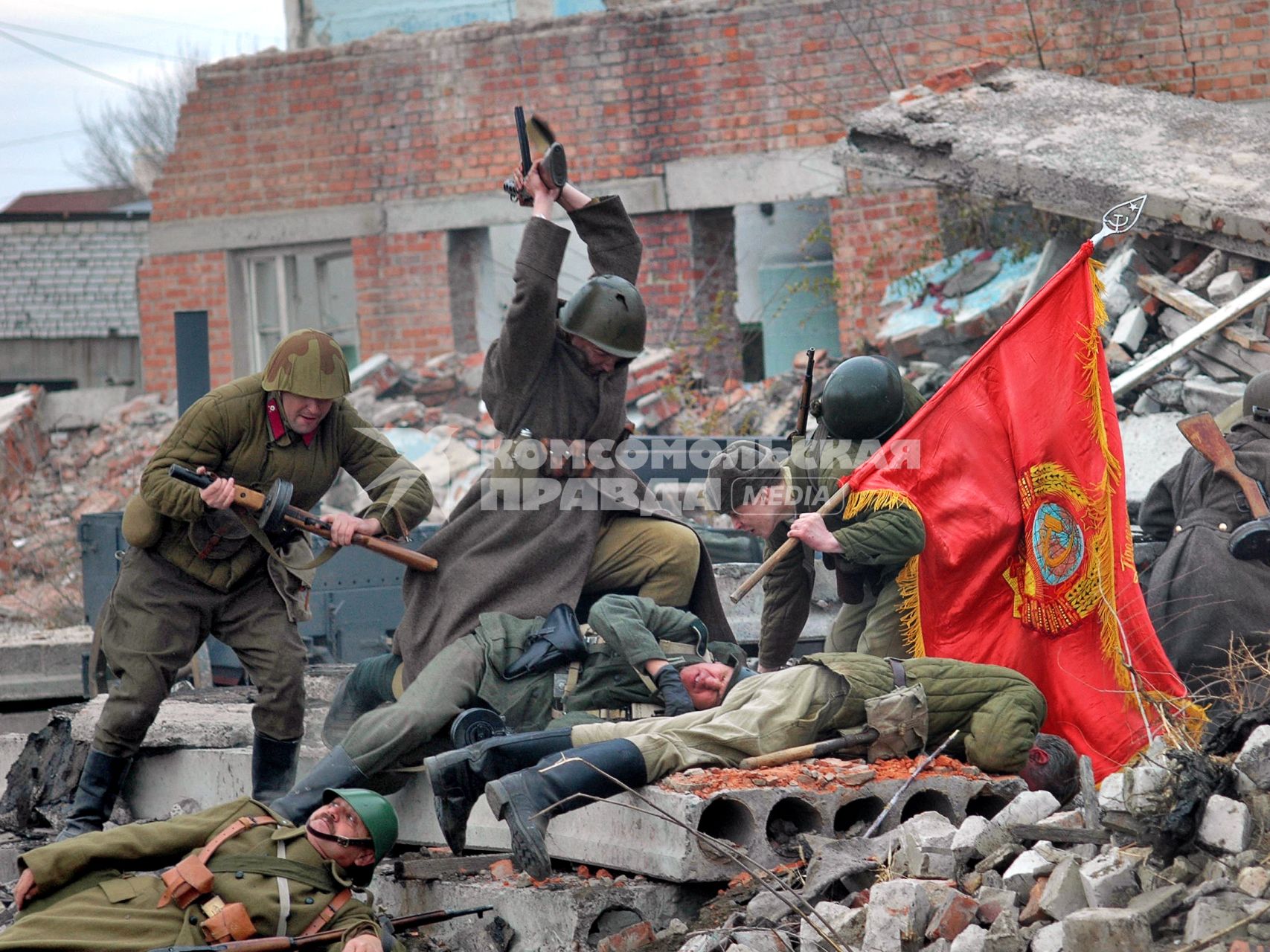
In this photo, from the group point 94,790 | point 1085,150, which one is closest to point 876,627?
point 94,790

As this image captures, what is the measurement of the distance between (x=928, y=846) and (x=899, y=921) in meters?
0.56

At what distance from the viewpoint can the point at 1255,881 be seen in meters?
3.66

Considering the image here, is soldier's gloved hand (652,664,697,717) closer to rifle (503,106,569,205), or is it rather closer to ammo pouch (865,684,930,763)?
ammo pouch (865,684,930,763)

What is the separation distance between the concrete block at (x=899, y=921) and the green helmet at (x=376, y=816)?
1.42 m

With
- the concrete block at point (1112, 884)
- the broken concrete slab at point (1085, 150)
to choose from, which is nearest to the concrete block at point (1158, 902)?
the concrete block at point (1112, 884)

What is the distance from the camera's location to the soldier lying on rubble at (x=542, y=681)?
17.1 feet

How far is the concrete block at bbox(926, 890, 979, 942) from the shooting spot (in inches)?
154

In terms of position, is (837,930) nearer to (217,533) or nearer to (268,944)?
(268,944)

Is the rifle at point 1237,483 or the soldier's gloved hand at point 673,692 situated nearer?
the soldier's gloved hand at point 673,692

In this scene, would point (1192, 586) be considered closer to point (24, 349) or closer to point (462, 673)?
point (462, 673)

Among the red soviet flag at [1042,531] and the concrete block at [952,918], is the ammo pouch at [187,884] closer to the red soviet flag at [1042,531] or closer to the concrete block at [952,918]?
the concrete block at [952,918]

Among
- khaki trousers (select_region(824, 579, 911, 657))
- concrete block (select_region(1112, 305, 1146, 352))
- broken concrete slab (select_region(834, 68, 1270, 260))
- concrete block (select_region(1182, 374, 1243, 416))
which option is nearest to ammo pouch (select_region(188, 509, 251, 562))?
khaki trousers (select_region(824, 579, 911, 657))

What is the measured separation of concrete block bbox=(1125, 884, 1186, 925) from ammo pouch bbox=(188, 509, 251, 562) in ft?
11.0

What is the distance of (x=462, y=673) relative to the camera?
17.6 ft
